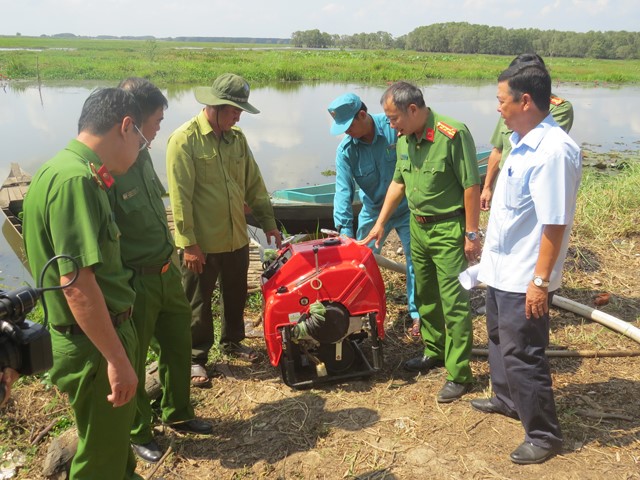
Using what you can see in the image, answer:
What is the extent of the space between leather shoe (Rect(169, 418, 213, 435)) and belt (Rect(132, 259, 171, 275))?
0.90m

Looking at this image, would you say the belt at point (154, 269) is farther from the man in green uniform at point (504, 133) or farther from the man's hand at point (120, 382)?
the man in green uniform at point (504, 133)

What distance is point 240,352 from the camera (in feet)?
12.4

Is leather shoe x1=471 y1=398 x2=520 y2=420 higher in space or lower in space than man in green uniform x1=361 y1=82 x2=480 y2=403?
lower

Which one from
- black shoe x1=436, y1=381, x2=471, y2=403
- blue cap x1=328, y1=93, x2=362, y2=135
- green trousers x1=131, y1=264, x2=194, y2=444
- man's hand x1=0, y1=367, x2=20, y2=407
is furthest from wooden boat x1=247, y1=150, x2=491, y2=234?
man's hand x1=0, y1=367, x2=20, y2=407

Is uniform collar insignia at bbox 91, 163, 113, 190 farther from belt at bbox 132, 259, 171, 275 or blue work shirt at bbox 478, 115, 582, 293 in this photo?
blue work shirt at bbox 478, 115, 582, 293

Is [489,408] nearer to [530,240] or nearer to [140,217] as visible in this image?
[530,240]

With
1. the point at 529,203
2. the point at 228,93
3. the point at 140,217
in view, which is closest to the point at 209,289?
the point at 140,217

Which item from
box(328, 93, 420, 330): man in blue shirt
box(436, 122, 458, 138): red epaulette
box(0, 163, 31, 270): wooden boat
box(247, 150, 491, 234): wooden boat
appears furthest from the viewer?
box(0, 163, 31, 270): wooden boat

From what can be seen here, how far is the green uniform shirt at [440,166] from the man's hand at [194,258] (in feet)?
4.36

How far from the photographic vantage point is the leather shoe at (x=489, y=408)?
2.95 m

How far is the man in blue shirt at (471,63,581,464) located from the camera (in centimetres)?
226

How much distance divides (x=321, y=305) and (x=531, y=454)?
4.19ft

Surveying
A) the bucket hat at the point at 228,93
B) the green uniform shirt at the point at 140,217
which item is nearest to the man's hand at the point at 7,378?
the green uniform shirt at the point at 140,217

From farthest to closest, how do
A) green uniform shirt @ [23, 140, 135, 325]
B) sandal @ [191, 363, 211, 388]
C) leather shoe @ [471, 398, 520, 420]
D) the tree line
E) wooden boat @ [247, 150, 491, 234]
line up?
1. the tree line
2. wooden boat @ [247, 150, 491, 234]
3. sandal @ [191, 363, 211, 388]
4. leather shoe @ [471, 398, 520, 420]
5. green uniform shirt @ [23, 140, 135, 325]
